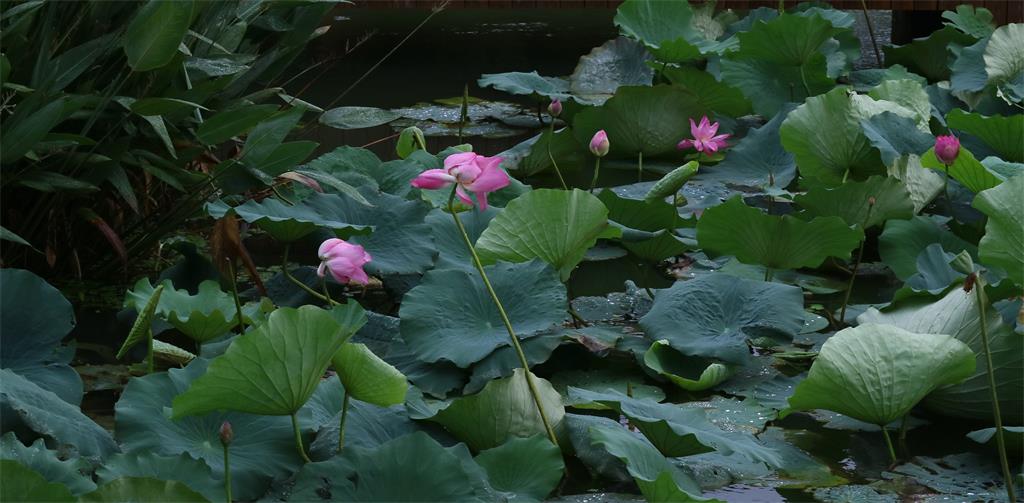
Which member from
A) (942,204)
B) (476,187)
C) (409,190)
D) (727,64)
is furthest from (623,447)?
(727,64)

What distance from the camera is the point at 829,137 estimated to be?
85.8 inches

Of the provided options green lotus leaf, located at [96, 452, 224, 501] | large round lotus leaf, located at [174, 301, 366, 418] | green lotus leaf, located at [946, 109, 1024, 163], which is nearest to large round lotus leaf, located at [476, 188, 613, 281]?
large round lotus leaf, located at [174, 301, 366, 418]

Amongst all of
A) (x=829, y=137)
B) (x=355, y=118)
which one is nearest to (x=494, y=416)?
(x=829, y=137)

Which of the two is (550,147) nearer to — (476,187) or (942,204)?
(942,204)

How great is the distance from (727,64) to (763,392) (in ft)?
5.01

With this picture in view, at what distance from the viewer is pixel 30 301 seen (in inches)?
54.6

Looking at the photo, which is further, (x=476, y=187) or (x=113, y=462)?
(x=476, y=187)

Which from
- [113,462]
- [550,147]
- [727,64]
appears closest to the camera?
[113,462]

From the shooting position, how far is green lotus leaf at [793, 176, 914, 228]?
1856 mm

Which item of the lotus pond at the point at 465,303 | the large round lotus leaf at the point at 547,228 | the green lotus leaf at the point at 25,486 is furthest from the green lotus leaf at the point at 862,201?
the green lotus leaf at the point at 25,486

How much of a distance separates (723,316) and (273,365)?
675 millimetres

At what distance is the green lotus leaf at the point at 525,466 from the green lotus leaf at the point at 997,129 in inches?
50.7

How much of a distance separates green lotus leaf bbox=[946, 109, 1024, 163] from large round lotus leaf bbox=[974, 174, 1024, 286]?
68cm

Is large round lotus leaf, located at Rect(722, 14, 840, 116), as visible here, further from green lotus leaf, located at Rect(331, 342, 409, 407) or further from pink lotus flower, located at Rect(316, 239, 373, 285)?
green lotus leaf, located at Rect(331, 342, 409, 407)
